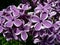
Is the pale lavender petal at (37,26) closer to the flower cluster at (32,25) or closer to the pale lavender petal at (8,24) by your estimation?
the flower cluster at (32,25)

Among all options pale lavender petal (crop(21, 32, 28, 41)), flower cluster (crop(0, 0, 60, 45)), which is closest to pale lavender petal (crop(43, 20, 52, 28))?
flower cluster (crop(0, 0, 60, 45))

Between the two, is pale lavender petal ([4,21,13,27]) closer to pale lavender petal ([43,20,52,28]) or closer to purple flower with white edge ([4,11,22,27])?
purple flower with white edge ([4,11,22,27])

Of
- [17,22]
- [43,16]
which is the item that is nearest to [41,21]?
[43,16]

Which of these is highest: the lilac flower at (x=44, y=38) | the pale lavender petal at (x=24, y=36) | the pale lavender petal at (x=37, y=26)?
the pale lavender petal at (x=37, y=26)

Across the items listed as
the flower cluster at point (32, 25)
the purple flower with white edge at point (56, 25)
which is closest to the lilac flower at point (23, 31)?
the flower cluster at point (32, 25)

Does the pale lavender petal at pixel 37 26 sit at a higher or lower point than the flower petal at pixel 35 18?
lower

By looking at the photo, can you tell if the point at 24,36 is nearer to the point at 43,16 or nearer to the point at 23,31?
the point at 23,31

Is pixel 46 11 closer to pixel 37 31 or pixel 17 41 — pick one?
pixel 37 31
